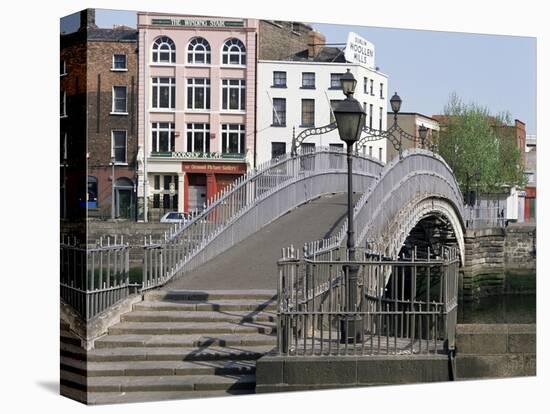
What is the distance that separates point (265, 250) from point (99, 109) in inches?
202

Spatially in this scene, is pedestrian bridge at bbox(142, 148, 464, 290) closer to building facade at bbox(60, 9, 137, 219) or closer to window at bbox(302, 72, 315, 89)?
window at bbox(302, 72, 315, 89)

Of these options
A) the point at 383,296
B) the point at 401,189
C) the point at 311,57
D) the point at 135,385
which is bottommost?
the point at 135,385

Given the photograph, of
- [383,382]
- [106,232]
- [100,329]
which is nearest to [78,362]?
[100,329]

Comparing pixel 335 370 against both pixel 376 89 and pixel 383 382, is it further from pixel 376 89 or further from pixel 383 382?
pixel 376 89

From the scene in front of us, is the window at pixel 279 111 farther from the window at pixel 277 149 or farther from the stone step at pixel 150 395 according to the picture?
the stone step at pixel 150 395

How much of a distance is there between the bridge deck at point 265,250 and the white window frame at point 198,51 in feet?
9.92

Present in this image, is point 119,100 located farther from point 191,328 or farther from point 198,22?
point 191,328

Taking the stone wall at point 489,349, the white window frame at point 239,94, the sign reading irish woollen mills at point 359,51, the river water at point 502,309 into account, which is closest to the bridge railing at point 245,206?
the white window frame at point 239,94

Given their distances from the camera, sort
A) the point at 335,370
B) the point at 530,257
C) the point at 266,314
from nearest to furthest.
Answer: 1. the point at 335,370
2. the point at 266,314
3. the point at 530,257

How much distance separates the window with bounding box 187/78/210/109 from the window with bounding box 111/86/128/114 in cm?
95

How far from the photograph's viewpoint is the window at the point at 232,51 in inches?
551

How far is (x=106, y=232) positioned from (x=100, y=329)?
1126 millimetres

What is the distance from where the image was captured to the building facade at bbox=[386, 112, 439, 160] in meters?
16.9

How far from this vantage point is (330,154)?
17.7m
